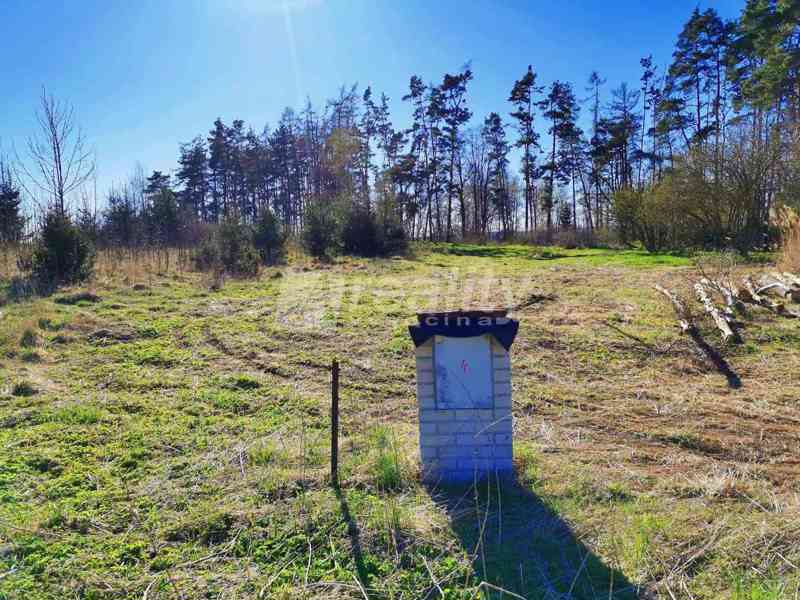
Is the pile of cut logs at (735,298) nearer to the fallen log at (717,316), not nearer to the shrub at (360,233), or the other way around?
the fallen log at (717,316)

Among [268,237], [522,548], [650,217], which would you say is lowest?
[522,548]

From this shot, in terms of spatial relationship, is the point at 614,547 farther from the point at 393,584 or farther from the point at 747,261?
the point at 747,261

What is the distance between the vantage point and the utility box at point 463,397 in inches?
109

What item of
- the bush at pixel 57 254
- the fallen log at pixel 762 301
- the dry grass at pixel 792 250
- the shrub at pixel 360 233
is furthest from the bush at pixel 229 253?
the dry grass at pixel 792 250

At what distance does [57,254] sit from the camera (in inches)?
385

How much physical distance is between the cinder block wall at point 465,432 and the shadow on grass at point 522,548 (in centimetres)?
9

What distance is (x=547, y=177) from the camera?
29.3 meters

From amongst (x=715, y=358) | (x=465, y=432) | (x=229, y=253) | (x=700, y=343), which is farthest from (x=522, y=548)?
(x=229, y=253)

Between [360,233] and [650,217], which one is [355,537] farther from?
[650,217]

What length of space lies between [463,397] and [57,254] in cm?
995

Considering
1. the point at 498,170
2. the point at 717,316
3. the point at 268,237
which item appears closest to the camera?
the point at 717,316

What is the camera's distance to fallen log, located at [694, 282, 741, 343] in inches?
227

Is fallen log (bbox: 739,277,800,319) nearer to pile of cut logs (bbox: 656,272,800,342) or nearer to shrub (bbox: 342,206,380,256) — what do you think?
pile of cut logs (bbox: 656,272,800,342)

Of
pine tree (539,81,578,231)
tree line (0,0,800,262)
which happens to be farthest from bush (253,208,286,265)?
pine tree (539,81,578,231)
